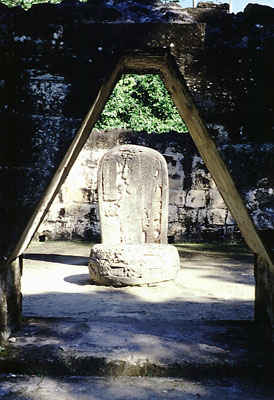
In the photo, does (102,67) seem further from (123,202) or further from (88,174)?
(88,174)

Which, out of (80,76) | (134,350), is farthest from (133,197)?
(80,76)

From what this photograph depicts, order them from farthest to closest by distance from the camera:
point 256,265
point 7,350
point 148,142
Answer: point 148,142
point 256,265
point 7,350

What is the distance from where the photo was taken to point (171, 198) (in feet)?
31.3

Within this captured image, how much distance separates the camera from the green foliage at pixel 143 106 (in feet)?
44.3

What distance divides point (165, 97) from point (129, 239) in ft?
26.0

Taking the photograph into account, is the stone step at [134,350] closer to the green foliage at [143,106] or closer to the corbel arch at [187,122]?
the corbel arch at [187,122]

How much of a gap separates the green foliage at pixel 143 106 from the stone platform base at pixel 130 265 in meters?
8.27

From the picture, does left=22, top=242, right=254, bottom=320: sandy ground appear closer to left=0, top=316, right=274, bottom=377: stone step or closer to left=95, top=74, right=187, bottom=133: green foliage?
left=0, top=316, right=274, bottom=377: stone step

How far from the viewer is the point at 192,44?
7.58 ft

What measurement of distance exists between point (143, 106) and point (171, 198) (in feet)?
16.9

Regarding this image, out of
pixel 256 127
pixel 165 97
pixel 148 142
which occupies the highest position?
pixel 165 97

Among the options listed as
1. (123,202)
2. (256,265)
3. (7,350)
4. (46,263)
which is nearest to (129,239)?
(123,202)

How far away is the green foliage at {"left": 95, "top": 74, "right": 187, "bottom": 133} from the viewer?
13491 mm

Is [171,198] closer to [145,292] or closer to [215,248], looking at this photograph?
[215,248]
